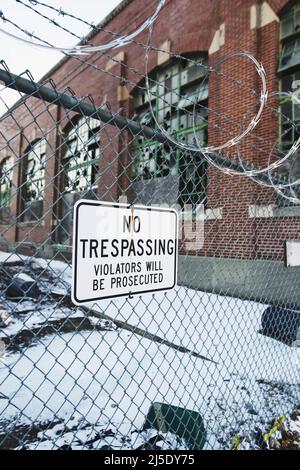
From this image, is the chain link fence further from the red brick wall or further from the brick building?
the brick building

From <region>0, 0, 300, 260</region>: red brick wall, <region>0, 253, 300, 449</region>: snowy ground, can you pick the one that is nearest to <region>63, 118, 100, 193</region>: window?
<region>0, 253, 300, 449</region>: snowy ground

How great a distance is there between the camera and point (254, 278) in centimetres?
758

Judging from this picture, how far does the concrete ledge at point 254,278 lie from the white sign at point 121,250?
168 inches

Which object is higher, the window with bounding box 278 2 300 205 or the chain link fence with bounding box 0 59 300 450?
the window with bounding box 278 2 300 205

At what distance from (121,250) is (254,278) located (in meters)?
6.47

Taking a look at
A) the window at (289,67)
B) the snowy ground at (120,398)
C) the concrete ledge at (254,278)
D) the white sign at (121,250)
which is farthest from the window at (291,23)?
the white sign at (121,250)

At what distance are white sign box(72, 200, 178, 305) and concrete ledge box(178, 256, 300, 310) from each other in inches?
168

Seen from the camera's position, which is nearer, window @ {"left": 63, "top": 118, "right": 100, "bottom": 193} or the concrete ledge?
window @ {"left": 63, "top": 118, "right": 100, "bottom": 193}

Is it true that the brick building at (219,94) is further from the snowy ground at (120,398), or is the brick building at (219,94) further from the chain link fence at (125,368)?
the snowy ground at (120,398)

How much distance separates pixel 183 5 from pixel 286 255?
10.3 meters

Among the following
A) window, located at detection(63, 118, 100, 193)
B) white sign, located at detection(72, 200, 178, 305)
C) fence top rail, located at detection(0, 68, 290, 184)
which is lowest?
white sign, located at detection(72, 200, 178, 305)

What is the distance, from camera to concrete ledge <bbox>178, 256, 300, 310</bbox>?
6833 mm

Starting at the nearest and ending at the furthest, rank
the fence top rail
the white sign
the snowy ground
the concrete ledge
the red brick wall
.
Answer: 1. the fence top rail
2. the white sign
3. the snowy ground
4. the concrete ledge
5. the red brick wall
